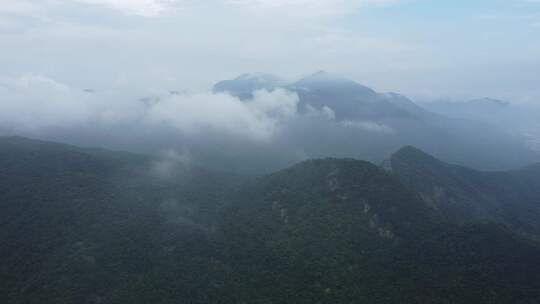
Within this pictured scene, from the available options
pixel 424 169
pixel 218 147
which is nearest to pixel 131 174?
pixel 424 169

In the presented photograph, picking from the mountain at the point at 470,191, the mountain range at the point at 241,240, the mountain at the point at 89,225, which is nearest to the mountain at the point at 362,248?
the mountain range at the point at 241,240

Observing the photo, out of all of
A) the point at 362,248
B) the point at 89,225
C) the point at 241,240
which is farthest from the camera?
the point at 241,240

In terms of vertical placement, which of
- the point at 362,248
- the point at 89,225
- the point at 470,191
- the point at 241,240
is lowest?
the point at 241,240

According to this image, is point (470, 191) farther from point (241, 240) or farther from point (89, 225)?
point (89, 225)

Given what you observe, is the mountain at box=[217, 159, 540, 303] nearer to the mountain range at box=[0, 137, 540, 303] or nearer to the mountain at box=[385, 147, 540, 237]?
the mountain range at box=[0, 137, 540, 303]

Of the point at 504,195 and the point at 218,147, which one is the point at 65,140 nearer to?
the point at 218,147

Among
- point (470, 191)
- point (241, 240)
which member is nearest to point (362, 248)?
point (241, 240)
